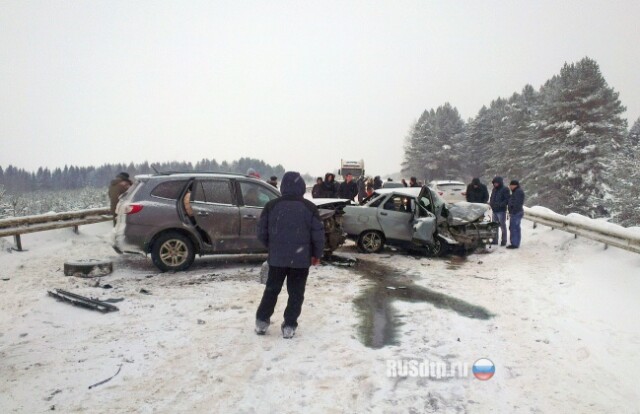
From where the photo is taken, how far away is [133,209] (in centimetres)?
793

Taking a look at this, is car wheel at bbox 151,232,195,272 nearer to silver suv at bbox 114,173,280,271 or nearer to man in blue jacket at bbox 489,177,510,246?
silver suv at bbox 114,173,280,271

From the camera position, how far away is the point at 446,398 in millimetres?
3615

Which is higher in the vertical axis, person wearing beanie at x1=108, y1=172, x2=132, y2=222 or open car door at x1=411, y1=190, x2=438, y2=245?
person wearing beanie at x1=108, y1=172, x2=132, y2=222

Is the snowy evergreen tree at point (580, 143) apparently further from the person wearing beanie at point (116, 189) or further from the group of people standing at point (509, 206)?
the person wearing beanie at point (116, 189)

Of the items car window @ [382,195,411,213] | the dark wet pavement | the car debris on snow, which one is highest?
car window @ [382,195,411,213]

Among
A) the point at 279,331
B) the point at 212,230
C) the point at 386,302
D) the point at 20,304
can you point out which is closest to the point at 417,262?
the point at 386,302

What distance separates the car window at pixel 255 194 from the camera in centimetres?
877

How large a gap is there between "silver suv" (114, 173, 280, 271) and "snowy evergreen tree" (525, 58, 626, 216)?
29043 millimetres

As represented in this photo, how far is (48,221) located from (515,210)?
11.8 meters

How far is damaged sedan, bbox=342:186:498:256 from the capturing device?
35.1 ft

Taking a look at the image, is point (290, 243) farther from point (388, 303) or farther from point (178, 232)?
point (178, 232)

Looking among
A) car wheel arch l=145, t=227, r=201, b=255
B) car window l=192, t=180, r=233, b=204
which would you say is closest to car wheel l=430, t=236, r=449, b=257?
car window l=192, t=180, r=233, b=204

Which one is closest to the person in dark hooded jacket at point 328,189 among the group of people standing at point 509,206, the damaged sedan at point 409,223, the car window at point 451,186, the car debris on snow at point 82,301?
the damaged sedan at point 409,223

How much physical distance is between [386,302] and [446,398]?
288cm
